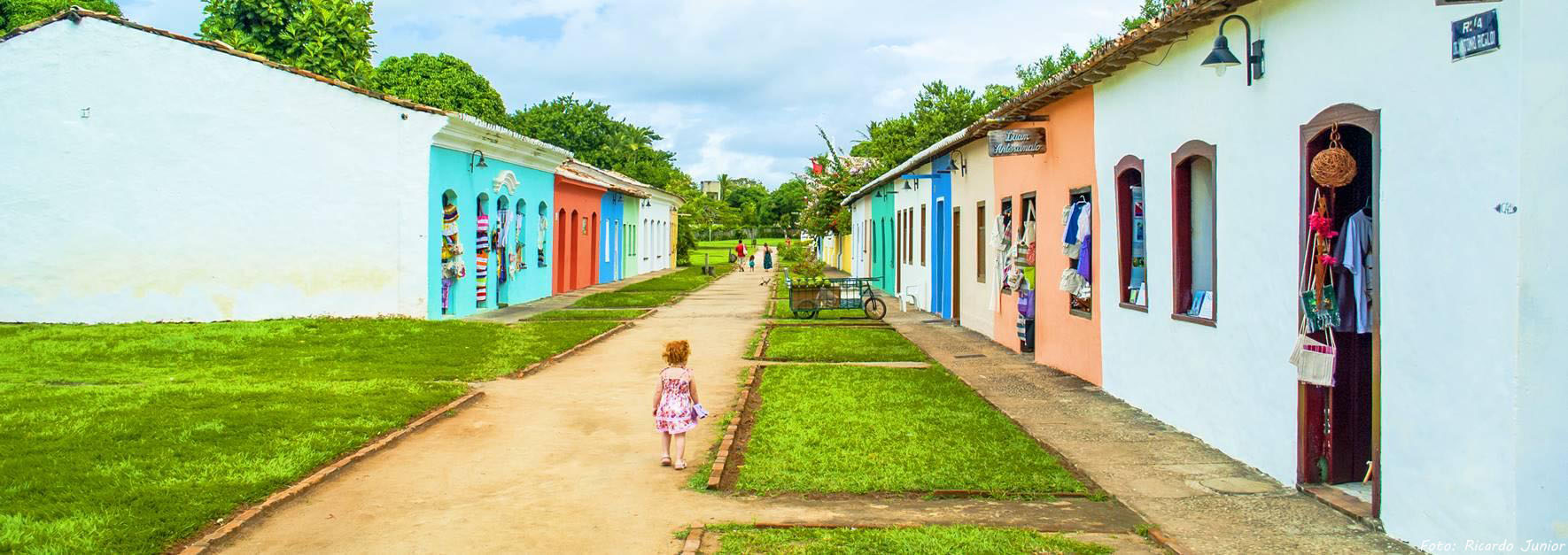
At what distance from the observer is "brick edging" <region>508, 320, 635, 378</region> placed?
516 inches

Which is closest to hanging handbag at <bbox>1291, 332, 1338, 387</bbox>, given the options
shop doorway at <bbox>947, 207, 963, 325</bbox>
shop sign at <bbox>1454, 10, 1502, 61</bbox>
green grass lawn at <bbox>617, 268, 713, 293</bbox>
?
shop sign at <bbox>1454, 10, 1502, 61</bbox>

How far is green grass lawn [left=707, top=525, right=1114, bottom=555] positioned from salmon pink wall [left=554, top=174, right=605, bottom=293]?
2342 centimetres

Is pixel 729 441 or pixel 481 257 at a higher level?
pixel 481 257

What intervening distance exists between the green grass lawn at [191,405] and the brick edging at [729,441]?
8.89 feet

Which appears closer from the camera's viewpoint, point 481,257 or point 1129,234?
point 1129,234

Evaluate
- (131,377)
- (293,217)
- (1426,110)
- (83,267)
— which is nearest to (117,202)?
(83,267)

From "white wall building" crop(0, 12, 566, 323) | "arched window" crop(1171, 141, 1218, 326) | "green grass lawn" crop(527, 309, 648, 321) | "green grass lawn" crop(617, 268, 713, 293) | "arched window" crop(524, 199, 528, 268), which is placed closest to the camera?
"arched window" crop(1171, 141, 1218, 326)

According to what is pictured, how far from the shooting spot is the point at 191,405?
33.0 ft

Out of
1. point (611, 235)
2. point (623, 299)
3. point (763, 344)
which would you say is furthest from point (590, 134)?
point (763, 344)

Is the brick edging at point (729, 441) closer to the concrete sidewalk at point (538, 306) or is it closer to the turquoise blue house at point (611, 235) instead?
the concrete sidewalk at point (538, 306)

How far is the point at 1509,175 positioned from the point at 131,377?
1247cm

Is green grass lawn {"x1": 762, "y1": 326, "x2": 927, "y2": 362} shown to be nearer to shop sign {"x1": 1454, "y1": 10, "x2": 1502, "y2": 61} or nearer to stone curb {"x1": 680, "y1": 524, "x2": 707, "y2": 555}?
stone curb {"x1": 680, "y1": 524, "x2": 707, "y2": 555}

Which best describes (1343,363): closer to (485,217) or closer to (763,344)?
(763,344)

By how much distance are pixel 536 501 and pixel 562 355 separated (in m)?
8.09
